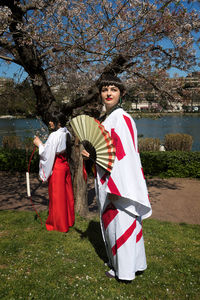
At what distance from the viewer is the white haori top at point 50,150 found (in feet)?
13.1

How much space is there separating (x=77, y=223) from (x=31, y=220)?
97cm

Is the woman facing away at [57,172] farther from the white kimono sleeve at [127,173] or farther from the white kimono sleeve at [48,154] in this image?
the white kimono sleeve at [127,173]

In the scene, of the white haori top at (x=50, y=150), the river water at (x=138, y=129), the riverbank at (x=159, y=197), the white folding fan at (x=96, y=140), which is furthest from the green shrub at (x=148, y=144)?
the white folding fan at (x=96, y=140)

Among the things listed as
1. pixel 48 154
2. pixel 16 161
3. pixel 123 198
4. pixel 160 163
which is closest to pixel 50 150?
pixel 48 154

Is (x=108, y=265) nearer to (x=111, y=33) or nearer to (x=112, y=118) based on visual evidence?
(x=112, y=118)

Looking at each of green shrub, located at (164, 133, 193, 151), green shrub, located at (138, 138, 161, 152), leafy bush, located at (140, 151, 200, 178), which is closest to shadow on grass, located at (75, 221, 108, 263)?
leafy bush, located at (140, 151, 200, 178)

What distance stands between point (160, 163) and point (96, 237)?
613cm

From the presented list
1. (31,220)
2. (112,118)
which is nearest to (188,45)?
(112,118)

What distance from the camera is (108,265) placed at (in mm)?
3174

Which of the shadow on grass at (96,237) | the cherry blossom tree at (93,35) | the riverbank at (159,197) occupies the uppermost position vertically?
the cherry blossom tree at (93,35)

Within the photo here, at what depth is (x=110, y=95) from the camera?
113 inches

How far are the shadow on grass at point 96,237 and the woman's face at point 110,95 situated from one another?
7.00 ft

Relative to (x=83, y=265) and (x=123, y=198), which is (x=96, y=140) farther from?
(x=83, y=265)

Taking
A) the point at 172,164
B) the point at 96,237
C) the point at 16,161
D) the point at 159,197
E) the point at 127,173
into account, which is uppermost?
the point at 127,173
